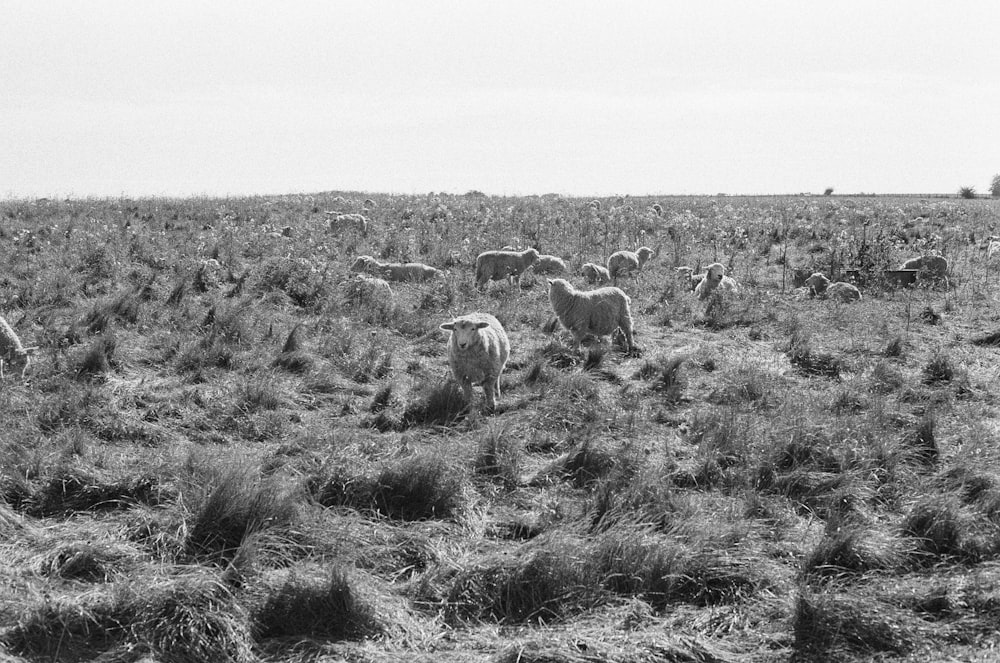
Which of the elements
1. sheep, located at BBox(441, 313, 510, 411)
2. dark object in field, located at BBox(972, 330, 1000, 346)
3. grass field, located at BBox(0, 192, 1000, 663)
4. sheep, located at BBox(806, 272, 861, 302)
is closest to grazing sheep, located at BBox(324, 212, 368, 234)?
grass field, located at BBox(0, 192, 1000, 663)

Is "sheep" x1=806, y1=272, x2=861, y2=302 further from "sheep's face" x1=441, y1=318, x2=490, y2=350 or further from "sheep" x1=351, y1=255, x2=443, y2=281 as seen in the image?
"sheep's face" x1=441, y1=318, x2=490, y2=350

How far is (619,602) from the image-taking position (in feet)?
18.6

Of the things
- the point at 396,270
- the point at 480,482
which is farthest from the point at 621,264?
the point at 480,482

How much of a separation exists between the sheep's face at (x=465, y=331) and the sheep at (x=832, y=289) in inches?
325

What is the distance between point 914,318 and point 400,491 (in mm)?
9745

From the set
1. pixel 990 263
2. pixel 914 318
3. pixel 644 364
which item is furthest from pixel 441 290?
pixel 990 263

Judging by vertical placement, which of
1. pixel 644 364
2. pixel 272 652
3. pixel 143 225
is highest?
pixel 143 225

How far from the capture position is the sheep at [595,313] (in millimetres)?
11922

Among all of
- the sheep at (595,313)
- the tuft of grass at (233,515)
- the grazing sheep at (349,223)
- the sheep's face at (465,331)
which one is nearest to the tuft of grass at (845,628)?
the tuft of grass at (233,515)

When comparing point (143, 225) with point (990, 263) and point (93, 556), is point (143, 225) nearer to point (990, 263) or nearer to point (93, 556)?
point (93, 556)

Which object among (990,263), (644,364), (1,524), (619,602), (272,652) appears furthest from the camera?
(990,263)

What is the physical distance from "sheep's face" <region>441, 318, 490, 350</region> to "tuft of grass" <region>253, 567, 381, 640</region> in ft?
13.1

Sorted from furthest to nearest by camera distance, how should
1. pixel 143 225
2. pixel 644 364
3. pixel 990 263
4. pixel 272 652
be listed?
pixel 143 225 < pixel 990 263 < pixel 644 364 < pixel 272 652

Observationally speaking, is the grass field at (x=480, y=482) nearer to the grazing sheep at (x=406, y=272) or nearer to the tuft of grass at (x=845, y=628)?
the tuft of grass at (x=845, y=628)
